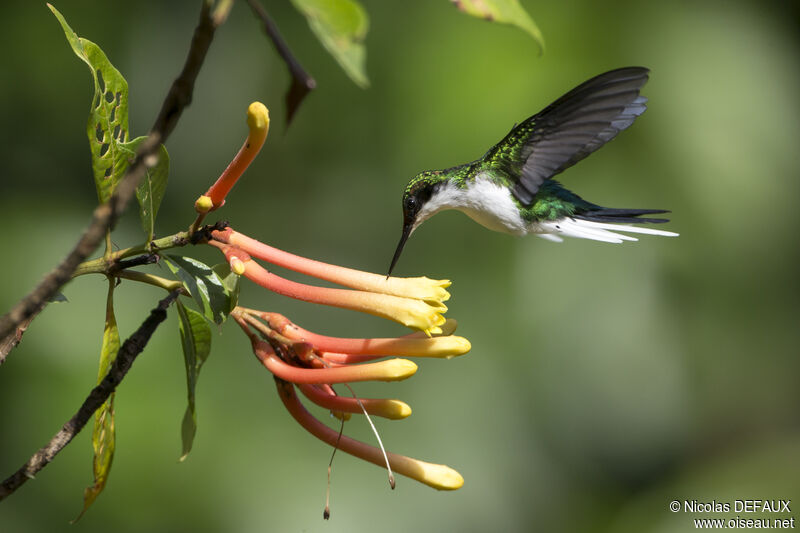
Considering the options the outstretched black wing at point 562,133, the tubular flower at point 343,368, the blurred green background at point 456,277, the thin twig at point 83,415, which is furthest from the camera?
the blurred green background at point 456,277

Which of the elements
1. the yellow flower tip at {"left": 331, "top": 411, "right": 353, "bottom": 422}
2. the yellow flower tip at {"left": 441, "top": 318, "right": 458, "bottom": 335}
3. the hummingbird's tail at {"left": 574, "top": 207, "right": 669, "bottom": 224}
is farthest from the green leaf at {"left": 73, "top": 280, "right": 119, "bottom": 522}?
the hummingbird's tail at {"left": 574, "top": 207, "right": 669, "bottom": 224}

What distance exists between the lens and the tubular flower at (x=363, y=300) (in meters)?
0.68

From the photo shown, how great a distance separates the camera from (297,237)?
2.79 m

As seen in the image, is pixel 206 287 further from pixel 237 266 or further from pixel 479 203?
pixel 479 203

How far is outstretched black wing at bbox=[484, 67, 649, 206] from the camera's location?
1080 mm

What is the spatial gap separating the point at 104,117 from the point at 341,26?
0.39 m

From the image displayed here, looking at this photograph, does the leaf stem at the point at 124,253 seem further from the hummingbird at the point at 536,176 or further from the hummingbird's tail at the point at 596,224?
the hummingbird's tail at the point at 596,224

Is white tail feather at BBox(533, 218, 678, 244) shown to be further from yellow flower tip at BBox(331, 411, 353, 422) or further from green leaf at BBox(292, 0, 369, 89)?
green leaf at BBox(292, 0, 369, 89)

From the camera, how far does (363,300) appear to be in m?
0.69

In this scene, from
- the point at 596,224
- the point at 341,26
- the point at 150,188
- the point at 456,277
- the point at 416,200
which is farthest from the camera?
the point at 456,277

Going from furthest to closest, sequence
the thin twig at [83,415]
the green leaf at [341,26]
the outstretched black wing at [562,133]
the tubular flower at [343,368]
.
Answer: the outstretched black wing at [562,133] → the tubular flower at [343,368] → the thin twig at [83,415] → the green leaf at [341,26]

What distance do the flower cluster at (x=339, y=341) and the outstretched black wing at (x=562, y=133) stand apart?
1.56ft

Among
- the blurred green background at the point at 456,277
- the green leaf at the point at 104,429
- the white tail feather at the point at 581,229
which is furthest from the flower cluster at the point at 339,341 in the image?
the blurred green background at the point at 456,277

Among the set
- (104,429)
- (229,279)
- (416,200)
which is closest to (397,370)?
(229,279)
